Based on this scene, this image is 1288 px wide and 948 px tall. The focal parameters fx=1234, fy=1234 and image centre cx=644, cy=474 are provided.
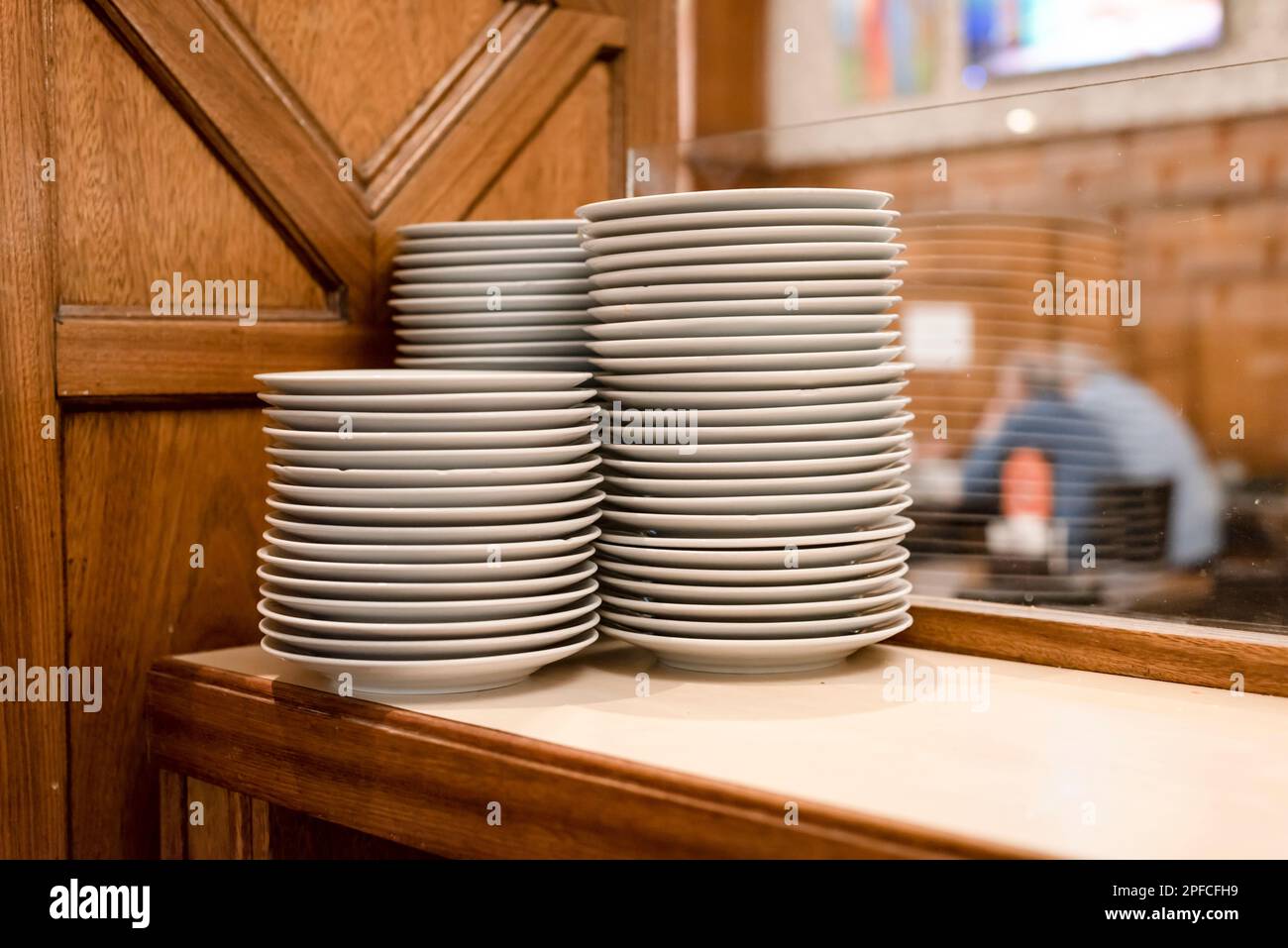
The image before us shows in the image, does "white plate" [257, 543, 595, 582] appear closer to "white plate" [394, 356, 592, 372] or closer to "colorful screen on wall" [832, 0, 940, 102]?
"white plate" [394, 356, 592, 372]

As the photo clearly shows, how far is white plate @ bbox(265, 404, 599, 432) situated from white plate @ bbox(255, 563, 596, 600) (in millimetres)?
131

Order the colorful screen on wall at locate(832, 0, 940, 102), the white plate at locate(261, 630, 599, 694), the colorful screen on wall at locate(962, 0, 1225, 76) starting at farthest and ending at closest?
1. the colorful screen on wall at locate(832, 0, 940, 102)
2. the colorful screen on wall at locate(962, 0, 1225, 76)
3. the white plate at locate(261, 630, 599, 694)

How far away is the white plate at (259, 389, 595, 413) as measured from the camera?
1.04 metres

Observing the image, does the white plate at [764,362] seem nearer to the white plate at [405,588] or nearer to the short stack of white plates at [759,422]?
the short stack of white plates at [759,422]

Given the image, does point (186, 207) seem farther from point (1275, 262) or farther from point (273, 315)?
point (1275, 262)

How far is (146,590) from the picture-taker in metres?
1.27

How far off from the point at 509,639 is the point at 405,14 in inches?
33.3

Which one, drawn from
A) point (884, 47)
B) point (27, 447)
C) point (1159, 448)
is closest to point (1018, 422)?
point (1159, 448)

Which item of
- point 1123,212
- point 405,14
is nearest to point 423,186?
point 405,14

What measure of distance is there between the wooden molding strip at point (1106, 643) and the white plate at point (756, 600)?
5.3 inches

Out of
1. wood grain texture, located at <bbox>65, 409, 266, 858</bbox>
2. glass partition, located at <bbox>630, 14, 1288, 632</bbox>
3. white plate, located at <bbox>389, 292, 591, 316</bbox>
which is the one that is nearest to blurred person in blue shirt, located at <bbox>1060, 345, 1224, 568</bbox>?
glass partition, located at <bbox>630, 14, 1288, 632</bbox>

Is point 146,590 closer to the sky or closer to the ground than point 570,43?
closer to the ground

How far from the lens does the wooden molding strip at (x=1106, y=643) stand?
108 cm

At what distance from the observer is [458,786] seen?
3.11 feet
